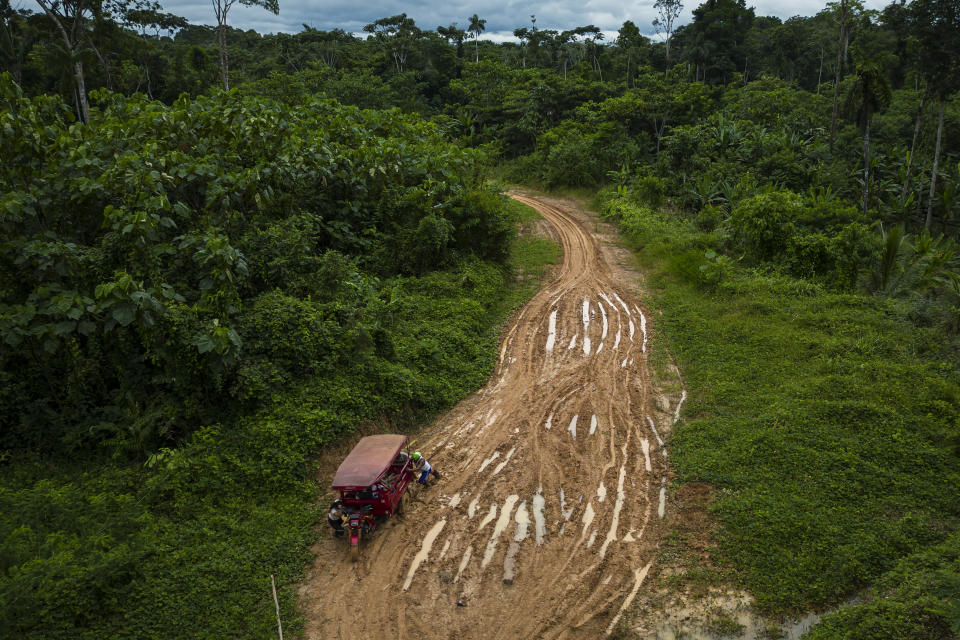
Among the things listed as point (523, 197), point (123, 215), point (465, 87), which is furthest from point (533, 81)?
point (123, 215)

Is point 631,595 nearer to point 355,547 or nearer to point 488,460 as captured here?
point 488,460

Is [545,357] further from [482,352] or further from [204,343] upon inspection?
[204,343]

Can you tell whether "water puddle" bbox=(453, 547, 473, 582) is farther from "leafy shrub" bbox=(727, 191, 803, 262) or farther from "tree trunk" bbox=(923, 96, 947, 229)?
"tree trunk" bbox=(923, 96, 947, 229)

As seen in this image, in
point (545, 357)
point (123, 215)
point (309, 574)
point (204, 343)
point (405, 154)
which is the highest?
point (405, 154)

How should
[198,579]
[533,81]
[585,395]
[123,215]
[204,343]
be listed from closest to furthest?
1. [198,579]
2. [204,343]
3. [123,215]
4. [585,395]
5. [533,81]

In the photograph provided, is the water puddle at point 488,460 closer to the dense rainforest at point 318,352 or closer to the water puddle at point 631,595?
the dense rainforest at point 318,352

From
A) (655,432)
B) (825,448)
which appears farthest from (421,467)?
(825,448)
